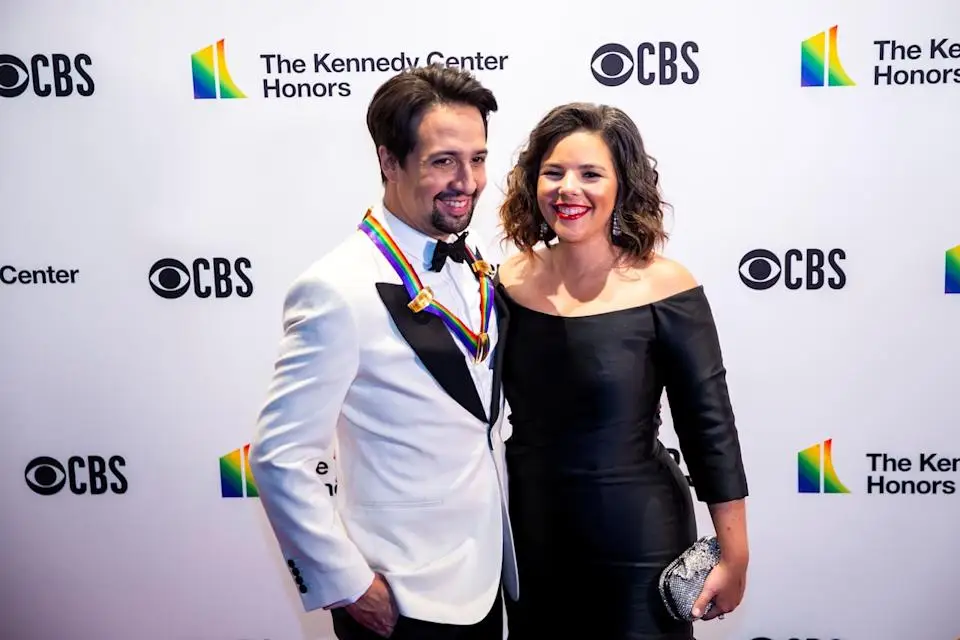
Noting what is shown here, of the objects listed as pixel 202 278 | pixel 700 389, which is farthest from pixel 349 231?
pixel 700 389

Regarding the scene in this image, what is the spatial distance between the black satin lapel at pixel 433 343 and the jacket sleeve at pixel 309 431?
0.33ft

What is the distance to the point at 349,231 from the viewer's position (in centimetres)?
266

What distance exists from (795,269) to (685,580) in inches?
48.5

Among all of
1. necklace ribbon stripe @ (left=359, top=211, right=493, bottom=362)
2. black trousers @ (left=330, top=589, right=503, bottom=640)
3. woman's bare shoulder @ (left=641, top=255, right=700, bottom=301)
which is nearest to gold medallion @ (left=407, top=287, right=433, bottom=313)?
necklace ribbon stripe @ (left=359, top=211, right=493, bottom=362)

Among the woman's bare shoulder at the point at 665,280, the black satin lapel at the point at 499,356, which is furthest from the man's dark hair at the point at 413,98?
the woman's bare shoulder at the point at 665,280

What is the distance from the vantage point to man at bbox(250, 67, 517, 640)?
155cm

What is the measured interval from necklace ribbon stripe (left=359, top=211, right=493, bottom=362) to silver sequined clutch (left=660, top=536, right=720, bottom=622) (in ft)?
1.97

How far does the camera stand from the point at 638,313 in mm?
1770

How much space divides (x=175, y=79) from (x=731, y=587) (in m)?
2.14

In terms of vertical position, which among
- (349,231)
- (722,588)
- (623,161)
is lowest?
(722,588)

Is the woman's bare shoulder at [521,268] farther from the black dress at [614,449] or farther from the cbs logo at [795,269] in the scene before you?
the cbs logo at [795,269]

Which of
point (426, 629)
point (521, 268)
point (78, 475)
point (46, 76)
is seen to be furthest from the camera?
point (78, 475)

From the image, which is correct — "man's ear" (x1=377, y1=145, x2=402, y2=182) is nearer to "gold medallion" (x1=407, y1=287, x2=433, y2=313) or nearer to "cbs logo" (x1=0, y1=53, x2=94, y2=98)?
"gold medallion" (x1=407, y1=287, x2=433, y2=313)

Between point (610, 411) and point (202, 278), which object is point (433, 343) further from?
point (202, 278)
